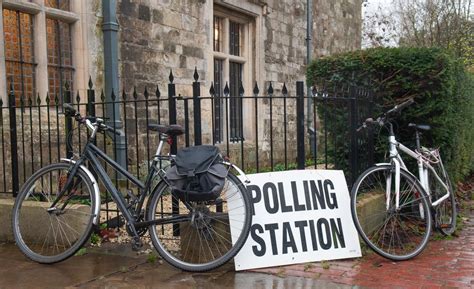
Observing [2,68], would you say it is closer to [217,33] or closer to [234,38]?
[217,33]

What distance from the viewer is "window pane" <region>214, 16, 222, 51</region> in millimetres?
10106

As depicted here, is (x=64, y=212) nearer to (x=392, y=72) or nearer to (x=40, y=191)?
(x=40, y=191)

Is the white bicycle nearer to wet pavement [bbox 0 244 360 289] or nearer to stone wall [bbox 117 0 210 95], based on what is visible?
wet pavement [bbox 0 244 360 289]

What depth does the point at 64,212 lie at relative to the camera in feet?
14.2

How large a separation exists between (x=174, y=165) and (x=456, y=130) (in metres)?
3.65

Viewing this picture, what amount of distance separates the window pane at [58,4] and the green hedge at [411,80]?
137 inches

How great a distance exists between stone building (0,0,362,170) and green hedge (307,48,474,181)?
4.15 ft

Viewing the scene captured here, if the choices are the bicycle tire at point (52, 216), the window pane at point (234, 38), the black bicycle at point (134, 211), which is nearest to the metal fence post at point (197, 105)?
the black bicycle at point (134, 211)

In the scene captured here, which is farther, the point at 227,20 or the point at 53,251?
the point at 227,20

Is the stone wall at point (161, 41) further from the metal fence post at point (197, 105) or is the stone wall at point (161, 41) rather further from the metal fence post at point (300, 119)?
the metal fence post at point (300, 119)

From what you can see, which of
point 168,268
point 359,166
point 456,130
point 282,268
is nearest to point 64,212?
point 168,268

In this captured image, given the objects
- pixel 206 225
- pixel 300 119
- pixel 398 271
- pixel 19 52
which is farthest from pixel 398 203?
pixel 19 52

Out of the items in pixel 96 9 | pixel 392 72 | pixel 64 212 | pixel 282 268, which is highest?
pixel 96 9

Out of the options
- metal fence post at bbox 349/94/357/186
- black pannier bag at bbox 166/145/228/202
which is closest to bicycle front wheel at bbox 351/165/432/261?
metal fence post at bbox 349/94/357/186
